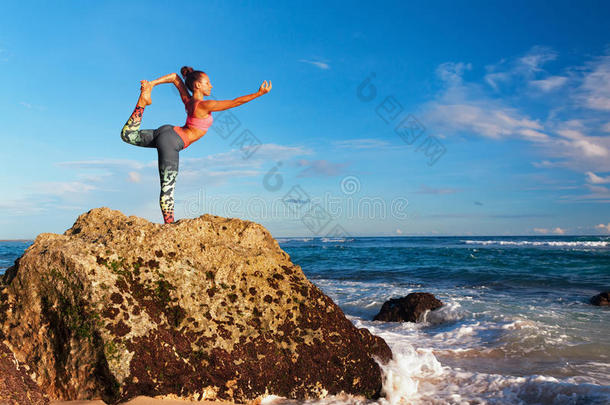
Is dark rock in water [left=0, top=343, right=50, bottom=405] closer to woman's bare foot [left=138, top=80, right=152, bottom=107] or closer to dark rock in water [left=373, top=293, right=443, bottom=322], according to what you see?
woman's bare foot [left=138, top=80, right=152, bottom=107]

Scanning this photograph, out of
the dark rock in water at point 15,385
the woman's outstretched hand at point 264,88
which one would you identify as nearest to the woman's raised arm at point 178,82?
the woman's outstretched hand at point 264,88

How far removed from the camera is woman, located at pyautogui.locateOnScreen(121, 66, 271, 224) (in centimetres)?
523

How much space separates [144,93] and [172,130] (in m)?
0.57

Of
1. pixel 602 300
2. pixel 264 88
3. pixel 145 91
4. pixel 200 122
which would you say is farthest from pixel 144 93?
→ pixel 602 300

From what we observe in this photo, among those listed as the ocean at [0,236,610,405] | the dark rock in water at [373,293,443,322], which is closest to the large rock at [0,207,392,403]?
the ocean at [0,236,610,405]

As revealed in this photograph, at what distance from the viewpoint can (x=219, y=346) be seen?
385 centimetres

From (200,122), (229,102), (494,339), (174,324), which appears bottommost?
(494,339)

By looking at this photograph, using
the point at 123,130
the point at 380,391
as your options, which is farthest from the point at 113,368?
the point at 123,130

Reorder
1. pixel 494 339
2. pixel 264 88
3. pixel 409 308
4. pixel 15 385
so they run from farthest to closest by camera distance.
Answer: pixel 409 308
pixel 494 339
pixel 264 88
pixel 15 385

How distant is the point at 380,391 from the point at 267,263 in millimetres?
1754

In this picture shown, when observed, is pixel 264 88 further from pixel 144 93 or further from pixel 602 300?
pixel 602 300

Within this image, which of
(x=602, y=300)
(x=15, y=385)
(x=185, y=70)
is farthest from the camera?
(x=602, y=300)

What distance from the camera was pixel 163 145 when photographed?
5270mm

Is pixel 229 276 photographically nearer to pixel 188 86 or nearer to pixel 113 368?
pixel 113 368
